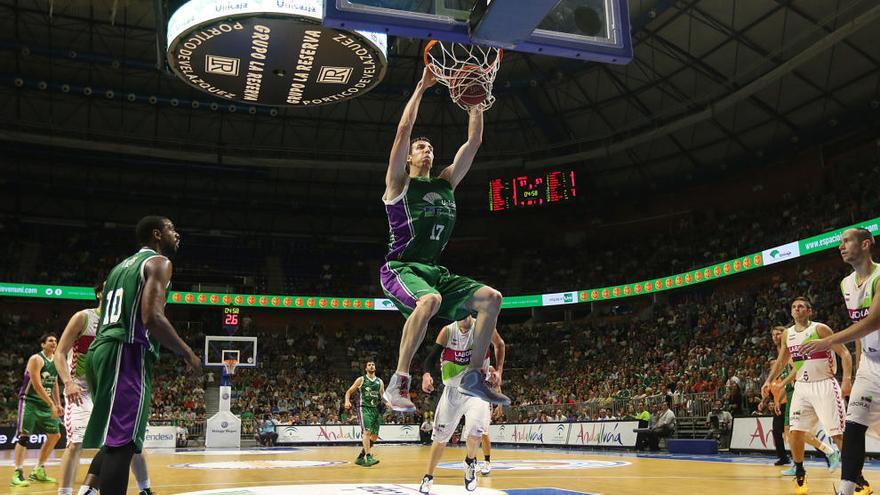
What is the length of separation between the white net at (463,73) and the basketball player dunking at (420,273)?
44cm

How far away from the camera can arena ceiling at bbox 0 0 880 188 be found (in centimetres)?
2598

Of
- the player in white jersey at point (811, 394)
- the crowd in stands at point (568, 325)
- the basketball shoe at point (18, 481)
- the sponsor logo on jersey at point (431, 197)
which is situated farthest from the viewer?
the crowd in stands at point (568, 325)

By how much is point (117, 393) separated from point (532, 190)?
104 feet

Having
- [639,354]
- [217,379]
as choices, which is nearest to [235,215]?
[217,379]

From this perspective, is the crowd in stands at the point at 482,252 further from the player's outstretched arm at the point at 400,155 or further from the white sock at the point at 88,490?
the white sock at the point at 88,490

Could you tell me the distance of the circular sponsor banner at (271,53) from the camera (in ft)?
47.2

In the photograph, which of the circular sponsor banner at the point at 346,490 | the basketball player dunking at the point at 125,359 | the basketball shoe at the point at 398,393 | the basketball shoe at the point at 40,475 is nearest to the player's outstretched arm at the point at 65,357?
the circular sponsor banner at the point at 346,490

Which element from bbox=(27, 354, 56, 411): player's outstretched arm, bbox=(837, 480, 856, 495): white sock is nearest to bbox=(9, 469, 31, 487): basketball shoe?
bbox=(27, 354, 56, 411): player's outstretched arm

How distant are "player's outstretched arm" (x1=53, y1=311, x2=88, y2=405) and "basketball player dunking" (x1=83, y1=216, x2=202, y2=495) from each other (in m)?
1.84

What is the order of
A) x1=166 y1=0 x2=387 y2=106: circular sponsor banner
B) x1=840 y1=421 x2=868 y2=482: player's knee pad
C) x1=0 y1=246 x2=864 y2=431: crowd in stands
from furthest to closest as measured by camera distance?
x1=0 y1=246 x2=864 y2=431: crowd in stands → x1=166 y1=0 x2=387 y2=106: circular sponsor banner → x1=840 y1=421 x2=868 y2=482: player's knee pad

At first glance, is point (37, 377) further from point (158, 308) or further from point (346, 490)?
point (158, 308)

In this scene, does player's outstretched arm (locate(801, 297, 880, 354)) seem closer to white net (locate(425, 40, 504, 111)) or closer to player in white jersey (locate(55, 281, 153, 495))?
white net (locate(425, 40, 504, 111))

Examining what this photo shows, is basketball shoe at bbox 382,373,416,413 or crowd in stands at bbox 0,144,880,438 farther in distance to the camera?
crowd in stands at bbox 0,144,880,438

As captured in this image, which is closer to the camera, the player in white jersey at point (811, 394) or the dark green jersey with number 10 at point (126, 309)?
the dark green jersey with number 10 at point (126, 309)
